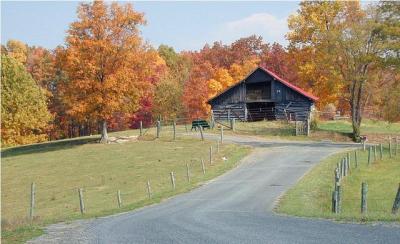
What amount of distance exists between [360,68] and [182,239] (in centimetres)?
4146

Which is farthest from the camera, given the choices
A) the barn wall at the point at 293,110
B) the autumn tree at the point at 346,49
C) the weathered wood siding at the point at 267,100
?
the weathered wood siding at the point at 267,100

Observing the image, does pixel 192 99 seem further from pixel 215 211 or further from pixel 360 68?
pixel 215 211

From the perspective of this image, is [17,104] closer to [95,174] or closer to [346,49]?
[95,174]

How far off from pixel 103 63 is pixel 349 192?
28956mm

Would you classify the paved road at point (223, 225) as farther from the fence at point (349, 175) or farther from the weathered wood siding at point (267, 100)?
the weathered wood siding at point (267, 100)

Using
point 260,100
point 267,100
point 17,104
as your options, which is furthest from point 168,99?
point 267,100

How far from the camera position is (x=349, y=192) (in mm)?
26656

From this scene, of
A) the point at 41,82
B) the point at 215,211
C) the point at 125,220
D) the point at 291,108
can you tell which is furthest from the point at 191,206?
the point at 41,82

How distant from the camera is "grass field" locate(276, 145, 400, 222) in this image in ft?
57.2

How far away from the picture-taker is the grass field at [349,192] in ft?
57.2

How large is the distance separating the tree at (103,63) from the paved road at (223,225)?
21132 millimetres

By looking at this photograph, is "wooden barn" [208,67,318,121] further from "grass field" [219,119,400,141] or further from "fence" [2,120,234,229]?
"fence" [2,120,234,229]

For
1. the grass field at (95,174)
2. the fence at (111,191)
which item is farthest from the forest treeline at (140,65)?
the fence at (111,191)

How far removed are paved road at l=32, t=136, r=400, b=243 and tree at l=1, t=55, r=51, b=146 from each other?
151 ft
